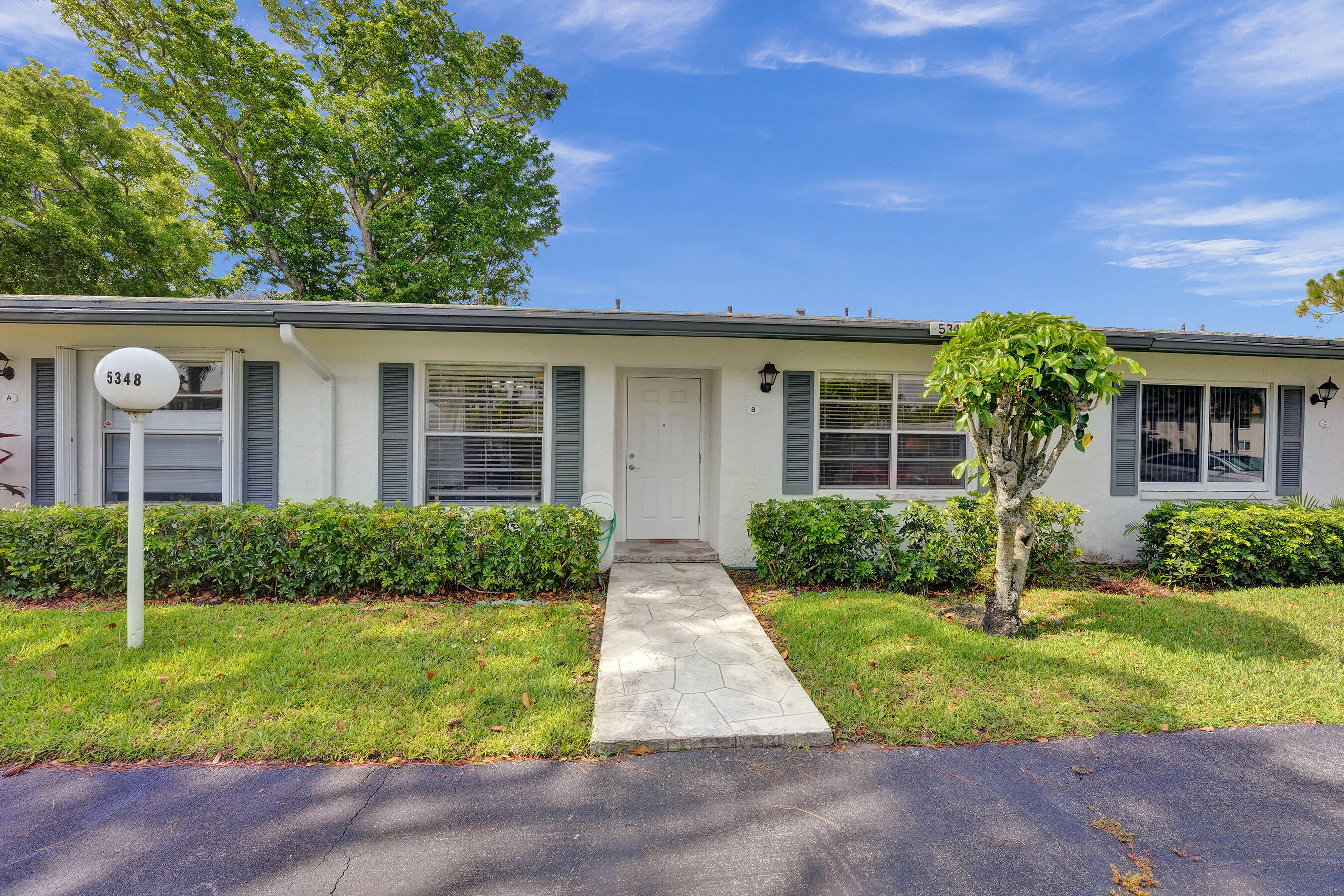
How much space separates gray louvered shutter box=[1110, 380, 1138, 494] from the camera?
20.3ft

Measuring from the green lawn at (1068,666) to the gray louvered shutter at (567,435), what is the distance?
233 centimetres

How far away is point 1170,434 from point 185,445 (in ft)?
35.9

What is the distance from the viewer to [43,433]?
5387 mm

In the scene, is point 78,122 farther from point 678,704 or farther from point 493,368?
point 678,704

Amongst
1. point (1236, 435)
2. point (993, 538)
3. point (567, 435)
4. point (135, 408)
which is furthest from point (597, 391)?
point (1236, 435)

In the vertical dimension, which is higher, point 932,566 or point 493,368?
point 493,368

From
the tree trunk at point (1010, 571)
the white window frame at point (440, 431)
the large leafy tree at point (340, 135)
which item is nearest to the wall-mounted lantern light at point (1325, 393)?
the tree trunk at point (1010, 571)

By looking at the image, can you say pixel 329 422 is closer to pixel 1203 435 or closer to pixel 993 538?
pixel 993 538

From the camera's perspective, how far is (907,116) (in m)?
9.36

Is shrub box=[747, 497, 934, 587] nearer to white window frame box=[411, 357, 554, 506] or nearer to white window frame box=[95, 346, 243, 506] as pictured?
white window frame box=[411, 357, 554, 506]

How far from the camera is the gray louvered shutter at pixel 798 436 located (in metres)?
5.90

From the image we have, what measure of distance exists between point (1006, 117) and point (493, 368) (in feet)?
30.2

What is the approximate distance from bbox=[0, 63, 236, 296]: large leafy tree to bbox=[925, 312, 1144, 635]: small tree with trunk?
17407 millimetres

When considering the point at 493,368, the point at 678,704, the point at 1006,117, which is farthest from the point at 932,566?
the point at 1006,117
